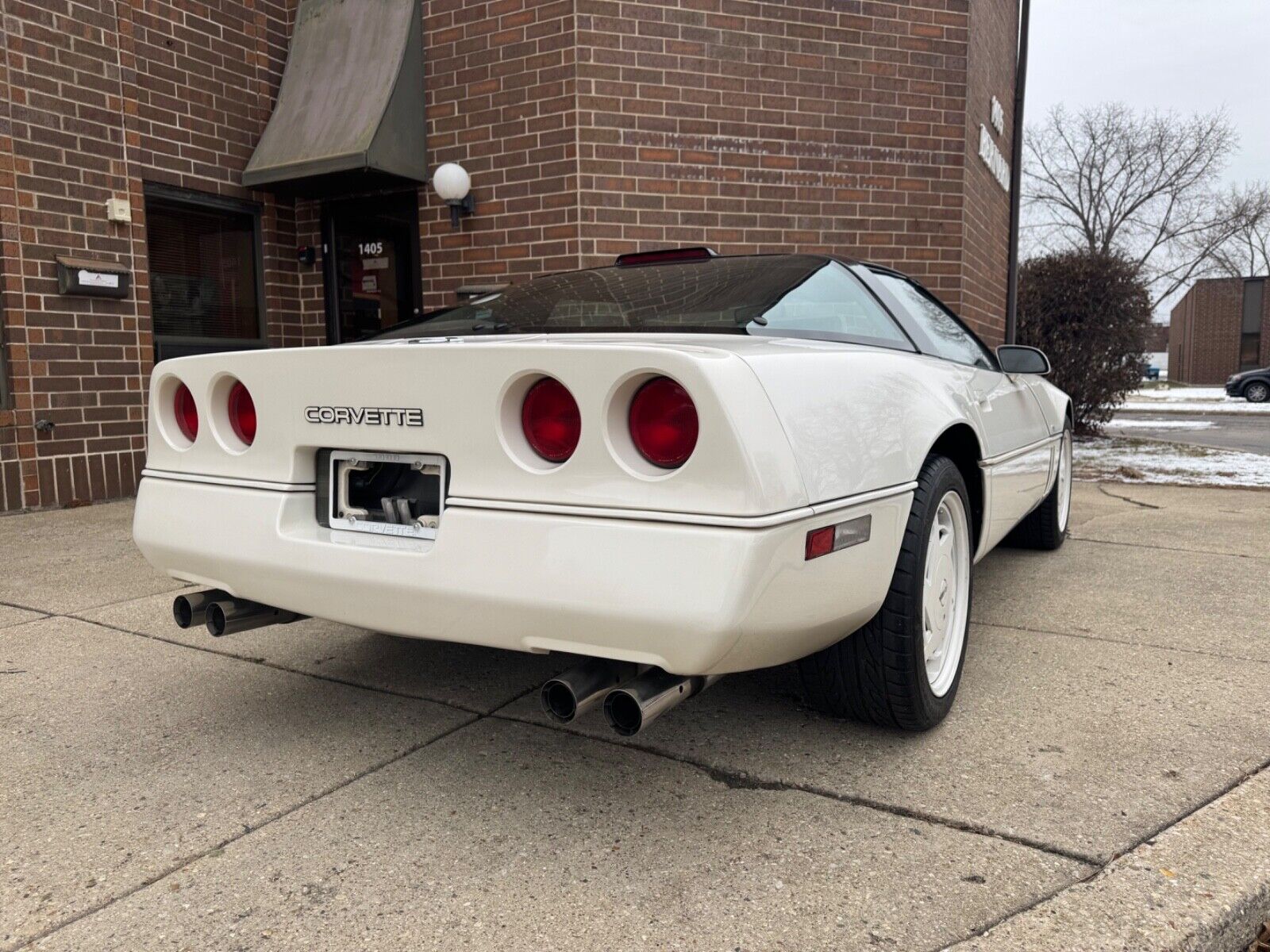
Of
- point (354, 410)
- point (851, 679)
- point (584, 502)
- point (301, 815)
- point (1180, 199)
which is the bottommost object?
point (301, 815)

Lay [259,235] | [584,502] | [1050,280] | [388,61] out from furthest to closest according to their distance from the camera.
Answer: [1050,280]
[259,235]
[388,61]
[584,502]

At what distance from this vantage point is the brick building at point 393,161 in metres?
6.43

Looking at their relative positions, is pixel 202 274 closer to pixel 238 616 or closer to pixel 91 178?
pixel 91 178

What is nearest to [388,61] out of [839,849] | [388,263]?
[388,263]

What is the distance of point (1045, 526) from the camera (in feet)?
15.9

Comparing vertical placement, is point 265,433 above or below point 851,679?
above

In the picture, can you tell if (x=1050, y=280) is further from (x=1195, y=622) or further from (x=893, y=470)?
(x=893, y=470)

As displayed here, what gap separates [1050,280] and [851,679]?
38.7 ft

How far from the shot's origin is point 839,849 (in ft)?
6.37

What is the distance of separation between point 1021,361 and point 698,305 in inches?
68.2

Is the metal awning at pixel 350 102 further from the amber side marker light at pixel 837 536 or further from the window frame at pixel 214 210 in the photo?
the amber side marker light at pixel 837 536

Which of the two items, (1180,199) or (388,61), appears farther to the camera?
(1180,199)

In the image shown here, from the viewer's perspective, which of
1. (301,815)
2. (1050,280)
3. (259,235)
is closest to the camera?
(301,815)

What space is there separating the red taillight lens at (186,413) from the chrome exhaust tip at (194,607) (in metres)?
0.42
